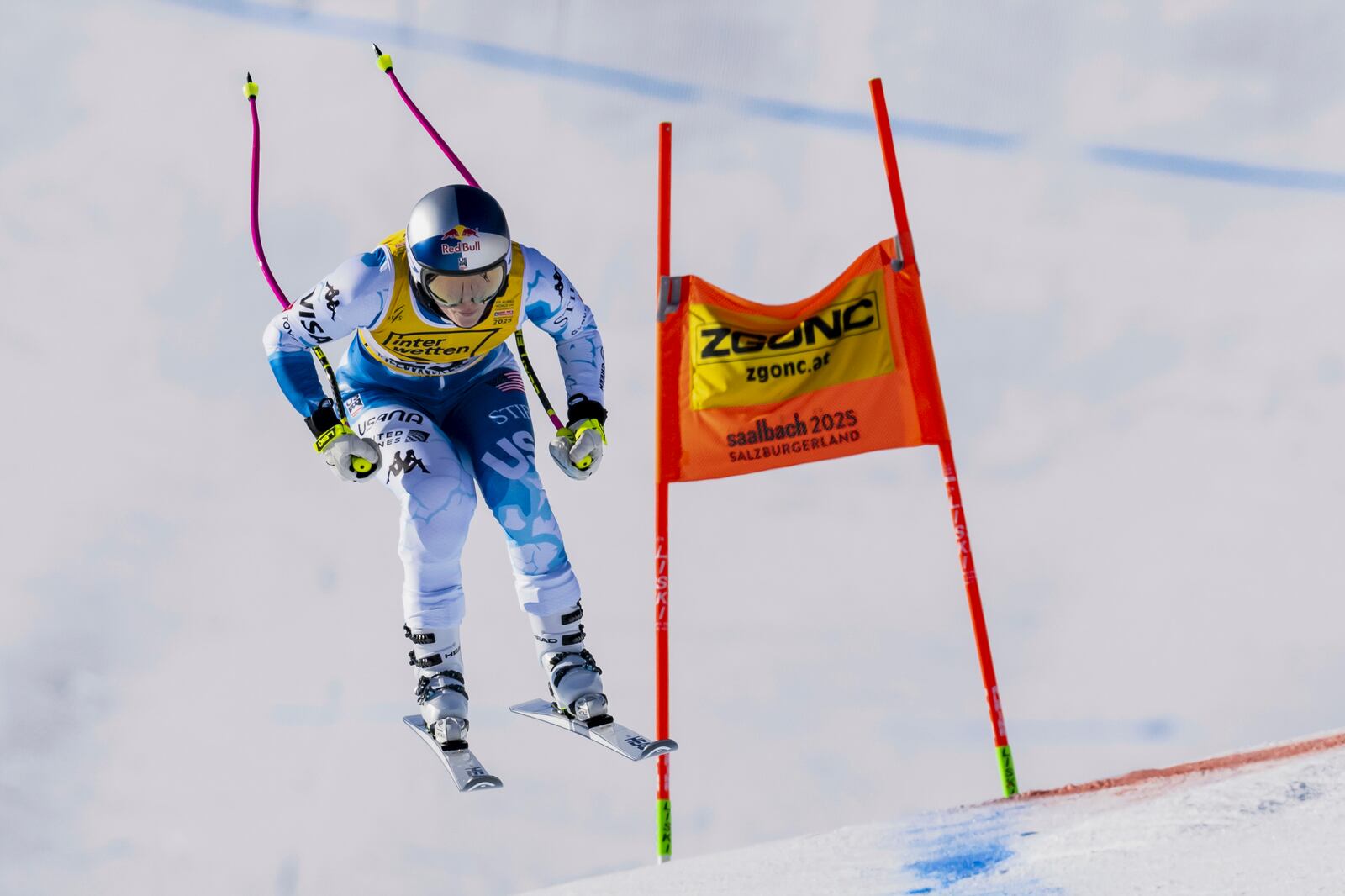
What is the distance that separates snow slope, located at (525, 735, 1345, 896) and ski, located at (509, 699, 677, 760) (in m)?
0.54

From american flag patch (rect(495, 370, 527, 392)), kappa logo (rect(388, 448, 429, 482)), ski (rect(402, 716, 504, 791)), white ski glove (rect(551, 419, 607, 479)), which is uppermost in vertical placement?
american flag patch (rect(495, 370, 527, 392))

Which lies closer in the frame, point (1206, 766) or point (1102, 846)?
point (1102, 846)

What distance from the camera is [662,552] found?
773 centimetres

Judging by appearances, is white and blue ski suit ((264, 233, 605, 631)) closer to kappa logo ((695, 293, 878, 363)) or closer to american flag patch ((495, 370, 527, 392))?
american flag patch ((495, 370, 527, 392))

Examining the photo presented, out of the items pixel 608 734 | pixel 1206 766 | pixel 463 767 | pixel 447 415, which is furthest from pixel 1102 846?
pixel 447 415

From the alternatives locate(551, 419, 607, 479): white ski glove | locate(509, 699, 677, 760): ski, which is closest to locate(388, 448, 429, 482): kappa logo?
locate(551, 419, 607, 479): white ski glove

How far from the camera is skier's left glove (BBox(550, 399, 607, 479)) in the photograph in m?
6.22

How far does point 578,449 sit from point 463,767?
1.46 metres

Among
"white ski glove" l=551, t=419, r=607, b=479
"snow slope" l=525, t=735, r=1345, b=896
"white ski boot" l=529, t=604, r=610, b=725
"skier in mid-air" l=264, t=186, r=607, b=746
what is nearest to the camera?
"snow slope" l=525, t=735, r=1345, b=896

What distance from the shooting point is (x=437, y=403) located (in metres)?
6.38

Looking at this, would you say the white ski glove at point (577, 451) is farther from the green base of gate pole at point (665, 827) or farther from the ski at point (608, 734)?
the green base of gate pole at point (665, 827)

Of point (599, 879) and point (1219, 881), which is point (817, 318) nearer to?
point (599, 879)

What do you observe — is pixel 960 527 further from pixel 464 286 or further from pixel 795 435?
pixel 464 286

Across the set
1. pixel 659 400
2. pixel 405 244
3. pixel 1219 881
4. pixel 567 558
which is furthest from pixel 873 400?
pixel 1219 881
